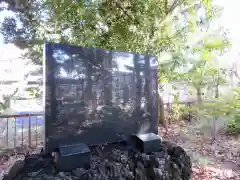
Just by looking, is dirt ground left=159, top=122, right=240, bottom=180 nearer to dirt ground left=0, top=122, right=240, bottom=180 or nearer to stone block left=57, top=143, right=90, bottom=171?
dirt ground left=0, top=122, right=240, bottom=180

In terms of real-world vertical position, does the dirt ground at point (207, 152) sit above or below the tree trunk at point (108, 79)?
below

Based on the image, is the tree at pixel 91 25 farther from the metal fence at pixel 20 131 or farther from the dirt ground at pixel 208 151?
the dirt ground at pixel 208 151

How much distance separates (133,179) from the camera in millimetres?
2158

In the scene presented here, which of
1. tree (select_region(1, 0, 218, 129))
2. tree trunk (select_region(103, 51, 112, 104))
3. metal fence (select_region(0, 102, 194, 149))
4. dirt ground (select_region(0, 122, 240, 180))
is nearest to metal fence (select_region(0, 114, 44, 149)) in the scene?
metal fence (select_region(0, 102, 194, 149))

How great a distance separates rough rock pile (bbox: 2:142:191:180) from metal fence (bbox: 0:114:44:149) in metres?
2.03

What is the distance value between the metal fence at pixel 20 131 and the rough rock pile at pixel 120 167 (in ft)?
6.66

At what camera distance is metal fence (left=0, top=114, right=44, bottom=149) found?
3936 mm

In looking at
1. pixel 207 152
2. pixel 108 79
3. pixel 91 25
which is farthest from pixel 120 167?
pixel 91 25

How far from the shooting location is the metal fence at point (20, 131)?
12.9 feet

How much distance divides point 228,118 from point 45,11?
14.2 ft

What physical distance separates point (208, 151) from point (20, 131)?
387 centimetres

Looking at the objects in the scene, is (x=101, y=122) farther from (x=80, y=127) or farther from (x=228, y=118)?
(x=228, y=118)

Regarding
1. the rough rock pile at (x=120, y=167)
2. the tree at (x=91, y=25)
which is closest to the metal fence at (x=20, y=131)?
the tree at (x=91, y=25)

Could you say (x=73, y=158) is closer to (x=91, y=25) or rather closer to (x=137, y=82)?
(x=137, y=82)
